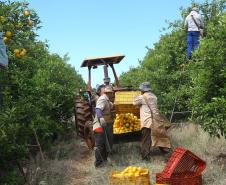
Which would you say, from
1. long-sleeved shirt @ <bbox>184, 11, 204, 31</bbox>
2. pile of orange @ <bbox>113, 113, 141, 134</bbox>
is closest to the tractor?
pile of orange @ <bbox>113, 113, 141, 134</bbox>

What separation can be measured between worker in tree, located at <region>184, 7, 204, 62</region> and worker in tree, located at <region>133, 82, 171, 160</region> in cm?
434

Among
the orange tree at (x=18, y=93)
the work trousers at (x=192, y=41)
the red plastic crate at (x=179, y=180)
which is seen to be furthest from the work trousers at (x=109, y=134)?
the work trousers at (x=192, y=41)

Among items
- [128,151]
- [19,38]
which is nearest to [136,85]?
[128,151]

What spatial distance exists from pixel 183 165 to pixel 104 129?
2912mm

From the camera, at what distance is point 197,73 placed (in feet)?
36.6

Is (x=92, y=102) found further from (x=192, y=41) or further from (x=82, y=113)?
(x=192, y=41)

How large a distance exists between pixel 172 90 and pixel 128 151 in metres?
3.16

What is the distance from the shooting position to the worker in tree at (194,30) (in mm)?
15562

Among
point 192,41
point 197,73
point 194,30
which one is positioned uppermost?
point 194,30

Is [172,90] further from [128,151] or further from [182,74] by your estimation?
[128,151]

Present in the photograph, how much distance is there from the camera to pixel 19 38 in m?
11.0

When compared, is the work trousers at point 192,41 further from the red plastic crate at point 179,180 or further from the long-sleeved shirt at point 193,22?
the red plastic crate at point 179,180

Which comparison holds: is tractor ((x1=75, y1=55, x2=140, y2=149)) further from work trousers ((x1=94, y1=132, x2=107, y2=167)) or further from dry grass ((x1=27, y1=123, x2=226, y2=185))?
work trousers ((x1=94, y1=132, x2=107, y2=167))

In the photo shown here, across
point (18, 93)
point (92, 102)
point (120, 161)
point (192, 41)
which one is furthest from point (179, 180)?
point (192, 41)
